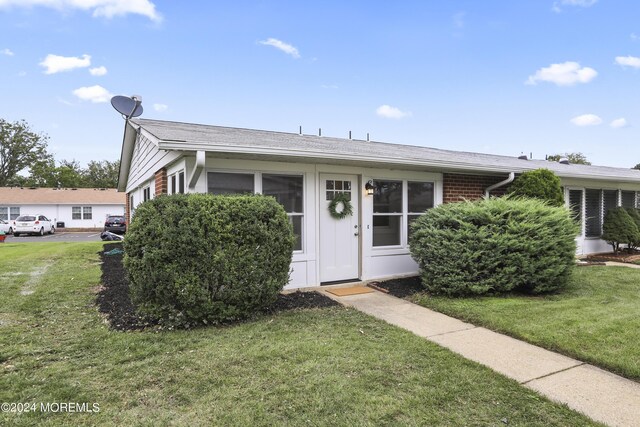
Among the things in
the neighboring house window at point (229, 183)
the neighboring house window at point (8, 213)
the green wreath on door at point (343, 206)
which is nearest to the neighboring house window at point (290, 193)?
the neighboring house window at point (229, 183)

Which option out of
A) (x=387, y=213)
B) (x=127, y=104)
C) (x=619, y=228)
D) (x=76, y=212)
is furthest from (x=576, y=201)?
(x=76, y=212)

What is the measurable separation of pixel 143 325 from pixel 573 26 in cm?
1306

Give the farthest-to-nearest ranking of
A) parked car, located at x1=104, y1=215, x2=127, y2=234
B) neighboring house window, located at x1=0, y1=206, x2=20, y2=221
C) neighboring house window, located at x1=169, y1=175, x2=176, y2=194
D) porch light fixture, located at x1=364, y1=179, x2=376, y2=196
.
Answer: neighboring house window, located at x1=0, y1=206, x2=20, y2=221 < parked car, located at x1=104, y1=215, x2=127, y2=234 < porch light fixture, located at x1=364, y1=179, x2=376, y2=196 < neighboring house window, located at x1=169, y1=175, x2=176, y2=194

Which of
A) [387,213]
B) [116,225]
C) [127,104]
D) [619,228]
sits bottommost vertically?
[116,225]

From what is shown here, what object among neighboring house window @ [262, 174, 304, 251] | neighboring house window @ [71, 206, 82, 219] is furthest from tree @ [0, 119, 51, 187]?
neighboring house window @ [262, 174, 304, 251]

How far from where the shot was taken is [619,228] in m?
10.3

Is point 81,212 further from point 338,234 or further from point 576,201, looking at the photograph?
point 576,201

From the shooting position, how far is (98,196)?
33906mm

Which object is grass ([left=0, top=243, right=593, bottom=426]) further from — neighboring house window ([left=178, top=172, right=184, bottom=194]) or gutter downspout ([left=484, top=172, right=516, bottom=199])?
gutter downspout ([left=484, top=172, right=516, bottom=199])

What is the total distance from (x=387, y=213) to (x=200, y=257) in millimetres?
4019

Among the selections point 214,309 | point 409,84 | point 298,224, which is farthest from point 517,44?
point 214,309

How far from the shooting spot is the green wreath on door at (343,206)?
261 inches

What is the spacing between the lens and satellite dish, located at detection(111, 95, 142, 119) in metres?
8.21

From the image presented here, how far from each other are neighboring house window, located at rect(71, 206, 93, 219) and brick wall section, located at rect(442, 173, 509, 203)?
1341 inches
